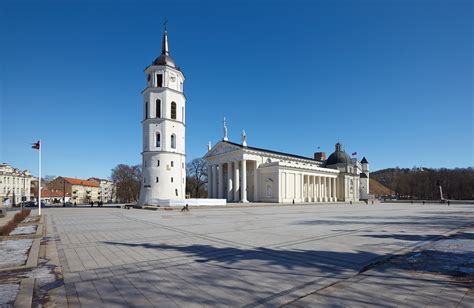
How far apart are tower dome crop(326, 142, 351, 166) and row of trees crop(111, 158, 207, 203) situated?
125 feet

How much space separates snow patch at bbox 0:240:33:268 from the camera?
8420 mm

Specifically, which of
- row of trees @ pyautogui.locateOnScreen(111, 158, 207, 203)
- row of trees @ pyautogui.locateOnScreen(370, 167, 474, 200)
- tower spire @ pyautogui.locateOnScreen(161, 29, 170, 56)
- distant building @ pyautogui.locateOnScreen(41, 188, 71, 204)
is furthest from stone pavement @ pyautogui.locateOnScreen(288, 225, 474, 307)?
distant building @ pyautogui.locateOnScreen(41, 188, 71, 204)

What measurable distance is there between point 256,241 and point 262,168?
55.5 meters

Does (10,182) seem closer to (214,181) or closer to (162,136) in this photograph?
(214,181)

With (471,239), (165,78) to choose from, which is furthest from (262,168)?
(471,239)

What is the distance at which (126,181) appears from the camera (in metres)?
79.8

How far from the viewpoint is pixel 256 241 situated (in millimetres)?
12133

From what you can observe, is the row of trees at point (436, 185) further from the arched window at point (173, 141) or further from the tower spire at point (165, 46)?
the tower spire at point (165, 46)

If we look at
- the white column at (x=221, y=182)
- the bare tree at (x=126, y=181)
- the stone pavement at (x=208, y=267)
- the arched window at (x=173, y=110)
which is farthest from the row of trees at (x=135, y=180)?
the stone pavement at (x=208, y=267)

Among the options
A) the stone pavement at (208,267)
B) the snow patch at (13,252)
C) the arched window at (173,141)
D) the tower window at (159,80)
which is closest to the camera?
the stone pavement at (208,267)

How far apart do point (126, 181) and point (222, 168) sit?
27.8 meters

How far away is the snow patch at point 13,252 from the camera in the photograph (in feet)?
27.6

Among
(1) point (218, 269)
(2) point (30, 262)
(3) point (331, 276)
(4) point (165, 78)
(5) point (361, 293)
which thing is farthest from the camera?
(4) point (165, 78)

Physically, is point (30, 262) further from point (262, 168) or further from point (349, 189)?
point (349, 189)
